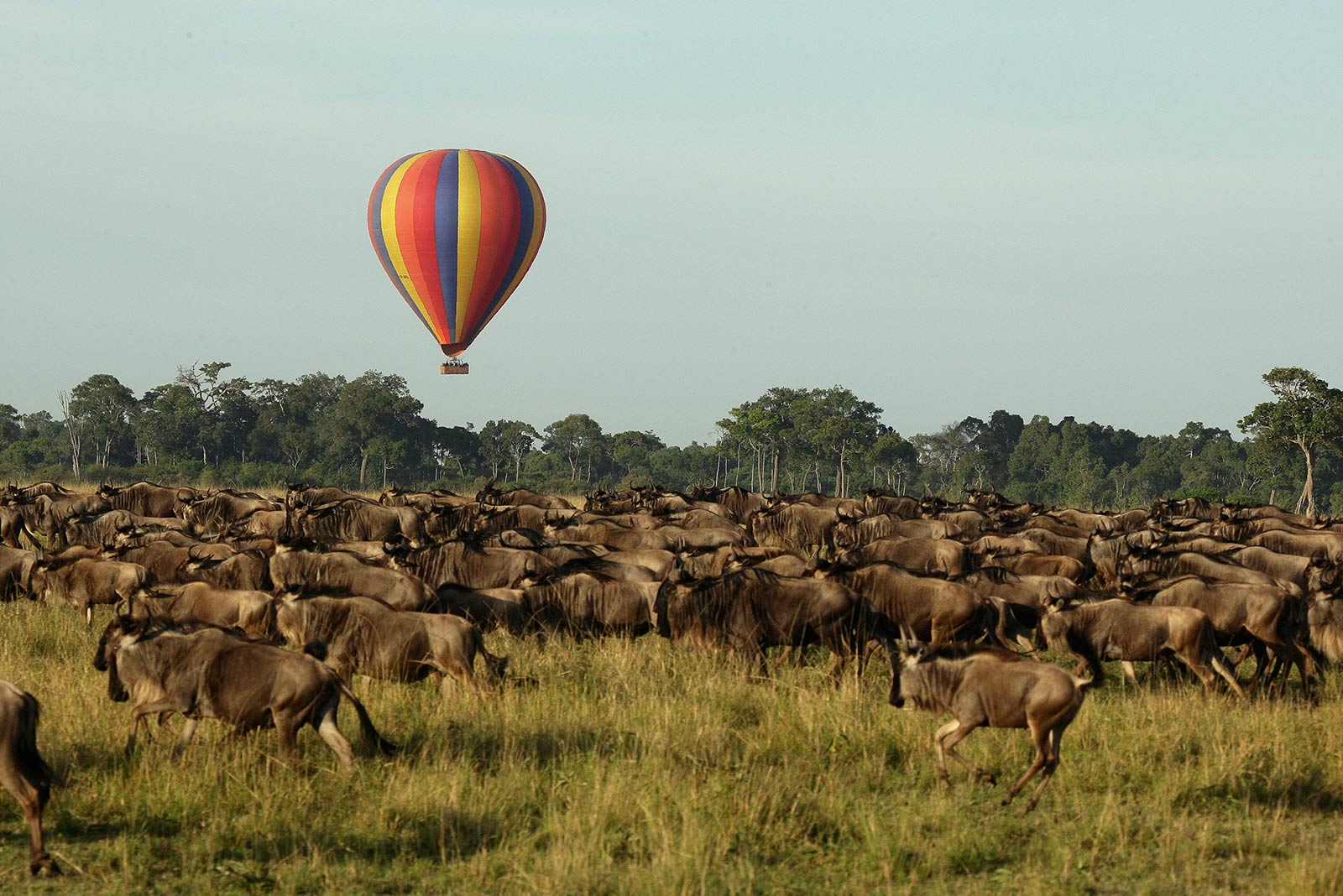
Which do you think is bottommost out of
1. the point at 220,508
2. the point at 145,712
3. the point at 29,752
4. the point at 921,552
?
the point at 145,712

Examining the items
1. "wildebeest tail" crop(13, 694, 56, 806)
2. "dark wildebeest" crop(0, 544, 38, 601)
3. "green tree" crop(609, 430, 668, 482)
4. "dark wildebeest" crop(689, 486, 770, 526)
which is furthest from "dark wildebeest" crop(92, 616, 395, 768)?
"green tree" crop(609, 430, 668, 482)

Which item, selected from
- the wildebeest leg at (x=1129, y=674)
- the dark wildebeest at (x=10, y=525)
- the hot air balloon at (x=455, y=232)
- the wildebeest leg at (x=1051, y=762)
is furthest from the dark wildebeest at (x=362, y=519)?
the hot air balloon at (x=455, y=232)

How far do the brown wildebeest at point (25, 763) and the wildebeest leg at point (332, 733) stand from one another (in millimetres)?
1580

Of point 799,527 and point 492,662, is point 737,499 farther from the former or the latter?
point 492,662

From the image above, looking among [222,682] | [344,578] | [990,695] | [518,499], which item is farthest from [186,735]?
[518,499]

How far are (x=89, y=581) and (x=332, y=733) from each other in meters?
7.29

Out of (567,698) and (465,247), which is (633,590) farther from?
(465,247)

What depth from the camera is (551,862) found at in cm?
693

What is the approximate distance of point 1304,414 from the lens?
163 ft

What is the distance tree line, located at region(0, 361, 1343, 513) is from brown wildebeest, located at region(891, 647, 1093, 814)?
64.3 m

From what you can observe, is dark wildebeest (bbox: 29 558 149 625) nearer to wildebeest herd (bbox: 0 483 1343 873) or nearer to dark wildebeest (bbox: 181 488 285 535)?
wildebeest herd (bbox: 0 483 1343 873)

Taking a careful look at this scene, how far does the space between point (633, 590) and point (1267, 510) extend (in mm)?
17505

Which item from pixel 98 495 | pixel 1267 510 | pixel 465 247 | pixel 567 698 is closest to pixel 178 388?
pixel 465 247

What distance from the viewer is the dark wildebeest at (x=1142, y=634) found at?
10.8 m
